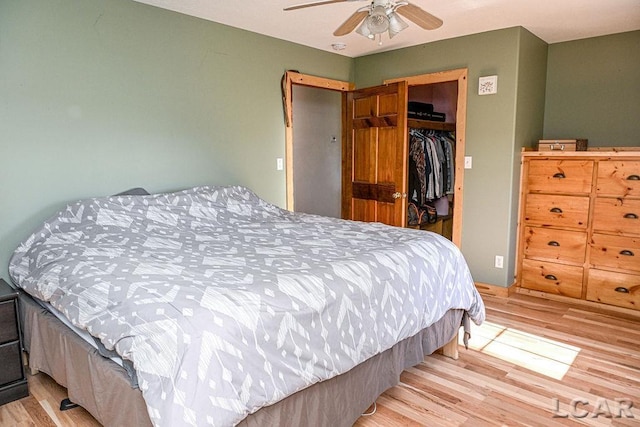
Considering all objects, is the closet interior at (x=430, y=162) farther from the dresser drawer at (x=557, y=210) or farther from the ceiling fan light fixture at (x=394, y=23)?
the ceiling fan light fixture at (x=394, y=23)

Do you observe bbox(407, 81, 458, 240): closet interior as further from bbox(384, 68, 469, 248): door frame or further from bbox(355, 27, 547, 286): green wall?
bbox(355, 27, 547, 286): green wall

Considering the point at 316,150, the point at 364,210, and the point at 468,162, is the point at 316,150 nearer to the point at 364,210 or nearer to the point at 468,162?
the point at 364,210

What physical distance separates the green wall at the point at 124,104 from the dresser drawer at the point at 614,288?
2.94m

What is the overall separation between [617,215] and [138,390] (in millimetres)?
3715

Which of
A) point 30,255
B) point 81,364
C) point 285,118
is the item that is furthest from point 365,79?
point 81,364

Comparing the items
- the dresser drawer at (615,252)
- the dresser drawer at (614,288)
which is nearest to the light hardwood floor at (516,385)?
the dresser drawer at (614,288)

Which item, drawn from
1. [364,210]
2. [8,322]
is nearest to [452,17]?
[364,210]

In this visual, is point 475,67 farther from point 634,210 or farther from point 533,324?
point 533,324

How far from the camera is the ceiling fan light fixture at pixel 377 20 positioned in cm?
227

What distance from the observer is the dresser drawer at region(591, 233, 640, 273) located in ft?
11.4

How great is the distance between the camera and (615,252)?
355 centimetres

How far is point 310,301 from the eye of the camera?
5.59 ft

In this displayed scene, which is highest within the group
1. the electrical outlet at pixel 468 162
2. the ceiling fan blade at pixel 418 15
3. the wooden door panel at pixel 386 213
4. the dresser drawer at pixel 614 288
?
the ceiling fan blade at pixel 418 15

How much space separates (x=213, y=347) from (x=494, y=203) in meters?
3.24
